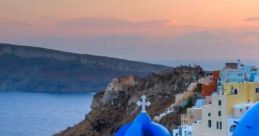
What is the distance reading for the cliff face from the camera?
53.5m

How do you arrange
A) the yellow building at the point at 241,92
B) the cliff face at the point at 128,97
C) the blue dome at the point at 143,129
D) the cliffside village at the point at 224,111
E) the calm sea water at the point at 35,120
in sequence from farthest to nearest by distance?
the calm sea water at the point at 35,120 < the cliff face at the point at 128,97 < the yellow building at the point at 241,92 < the cliffside village at the point at 224,111 < the blue dome at the point at 143,129

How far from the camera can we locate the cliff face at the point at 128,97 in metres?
53.5

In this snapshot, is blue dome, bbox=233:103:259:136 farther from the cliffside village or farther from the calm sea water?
the calm sea water

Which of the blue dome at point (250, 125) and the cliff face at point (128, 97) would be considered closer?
the blue dome at point (250, 125)

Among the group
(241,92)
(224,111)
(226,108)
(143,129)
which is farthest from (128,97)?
(143,129)

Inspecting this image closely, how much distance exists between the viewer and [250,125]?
35.4 ft

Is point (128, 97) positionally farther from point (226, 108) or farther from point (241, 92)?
point (226, 108)

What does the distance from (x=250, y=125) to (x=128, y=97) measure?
51936 millimetres

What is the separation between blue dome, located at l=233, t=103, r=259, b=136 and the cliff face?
119 feet

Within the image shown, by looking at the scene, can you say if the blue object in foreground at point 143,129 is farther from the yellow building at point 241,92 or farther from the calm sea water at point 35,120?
the calm sea water at point 35,120

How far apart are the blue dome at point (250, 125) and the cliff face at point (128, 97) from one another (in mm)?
36262

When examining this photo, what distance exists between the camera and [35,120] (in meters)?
127

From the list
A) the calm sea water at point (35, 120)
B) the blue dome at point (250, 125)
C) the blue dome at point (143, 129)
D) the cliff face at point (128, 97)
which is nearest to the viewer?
the blue dome at point (250, 125)

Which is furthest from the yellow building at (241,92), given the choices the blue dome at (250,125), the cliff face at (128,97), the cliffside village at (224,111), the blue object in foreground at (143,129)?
the blue dome at (250,125)
